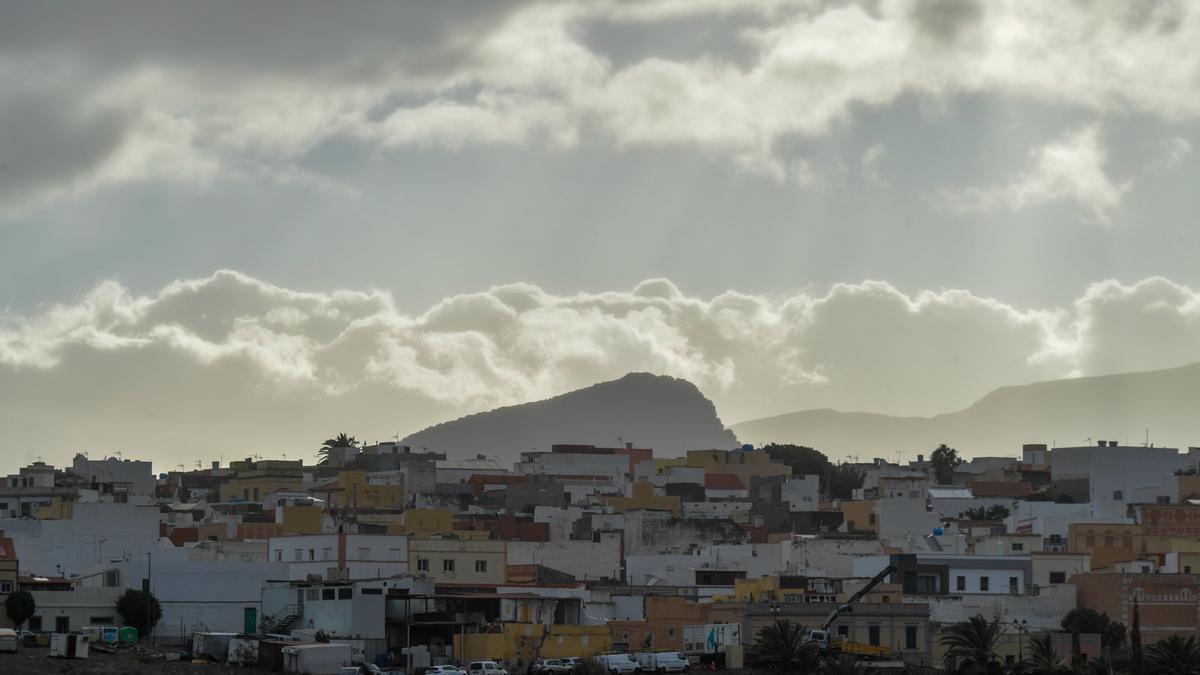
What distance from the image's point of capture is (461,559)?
3954 inches

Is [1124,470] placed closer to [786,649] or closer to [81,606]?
[786,649]

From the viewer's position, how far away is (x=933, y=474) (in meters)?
170

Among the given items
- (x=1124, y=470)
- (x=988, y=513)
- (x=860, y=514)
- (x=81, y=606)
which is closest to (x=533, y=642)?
(x=81, y=606)

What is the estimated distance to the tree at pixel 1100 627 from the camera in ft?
297

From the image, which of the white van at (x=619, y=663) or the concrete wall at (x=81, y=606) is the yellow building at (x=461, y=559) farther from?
the white van at (x=619, y=663)

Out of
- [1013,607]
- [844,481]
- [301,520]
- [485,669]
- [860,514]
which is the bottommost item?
[485,669]

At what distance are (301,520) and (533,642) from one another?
3278 cm

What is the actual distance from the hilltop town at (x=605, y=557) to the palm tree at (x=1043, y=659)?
1.03 m

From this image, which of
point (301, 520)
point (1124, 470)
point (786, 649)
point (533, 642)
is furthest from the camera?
point (1124, 470)

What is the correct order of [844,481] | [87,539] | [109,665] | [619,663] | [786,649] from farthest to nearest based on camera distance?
[844,481]
[87,539]
[786,649]
[619,663]
[109,665]

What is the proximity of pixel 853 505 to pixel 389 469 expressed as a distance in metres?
42.1

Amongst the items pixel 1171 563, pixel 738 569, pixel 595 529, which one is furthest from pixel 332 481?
pixel 1171 563

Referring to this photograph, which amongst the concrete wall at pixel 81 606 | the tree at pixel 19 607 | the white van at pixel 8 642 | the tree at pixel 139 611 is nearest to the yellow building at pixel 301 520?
the concrete wall at pixel 81 606

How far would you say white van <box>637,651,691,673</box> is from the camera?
76938 millimetres
